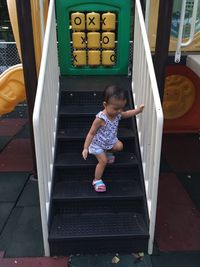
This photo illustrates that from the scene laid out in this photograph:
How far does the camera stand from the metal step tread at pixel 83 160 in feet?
11.1

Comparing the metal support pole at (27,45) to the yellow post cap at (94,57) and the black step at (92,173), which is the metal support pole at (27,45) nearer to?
the black step at (92,173)

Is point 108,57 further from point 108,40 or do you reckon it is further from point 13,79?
point 13,79

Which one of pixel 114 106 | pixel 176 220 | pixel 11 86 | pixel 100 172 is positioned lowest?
pixel 176 220

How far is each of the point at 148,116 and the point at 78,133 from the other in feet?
2.97

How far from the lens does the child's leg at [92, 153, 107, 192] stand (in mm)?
3223

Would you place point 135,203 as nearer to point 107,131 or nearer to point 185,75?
point 107,131

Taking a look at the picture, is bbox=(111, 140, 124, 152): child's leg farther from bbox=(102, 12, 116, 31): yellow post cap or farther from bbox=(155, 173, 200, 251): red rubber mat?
bbox=(102, 12, 116, 31): yellow post cap

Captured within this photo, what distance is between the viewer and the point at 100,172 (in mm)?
3262

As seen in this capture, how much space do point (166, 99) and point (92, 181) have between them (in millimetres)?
2569

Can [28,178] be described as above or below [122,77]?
below

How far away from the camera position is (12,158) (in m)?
5.01

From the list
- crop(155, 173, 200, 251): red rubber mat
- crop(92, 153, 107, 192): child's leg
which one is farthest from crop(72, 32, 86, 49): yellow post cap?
crop(155, 173, 200, 251): red rubber mat

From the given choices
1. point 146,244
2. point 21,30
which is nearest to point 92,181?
point 146,244

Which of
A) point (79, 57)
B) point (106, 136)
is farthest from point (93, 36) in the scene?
point (106, 136)
